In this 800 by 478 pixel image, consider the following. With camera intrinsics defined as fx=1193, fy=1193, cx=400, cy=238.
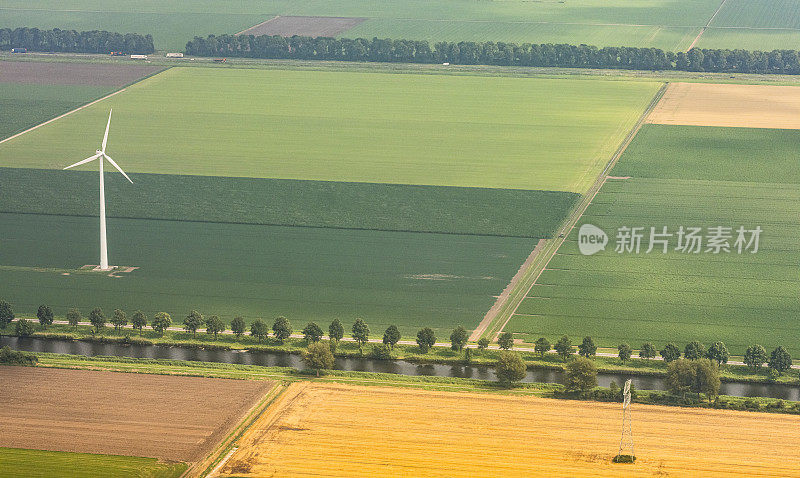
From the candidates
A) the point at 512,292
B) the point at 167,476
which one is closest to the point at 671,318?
the point at 512,292

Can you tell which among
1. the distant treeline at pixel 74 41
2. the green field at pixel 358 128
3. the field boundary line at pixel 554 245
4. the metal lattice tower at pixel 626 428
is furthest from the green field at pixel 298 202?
the distant treeline at pixel 74 41

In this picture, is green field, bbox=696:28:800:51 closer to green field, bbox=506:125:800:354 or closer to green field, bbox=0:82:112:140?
green field, bbox=506:125:800:354

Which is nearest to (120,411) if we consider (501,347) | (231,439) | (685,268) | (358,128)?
(231,439)

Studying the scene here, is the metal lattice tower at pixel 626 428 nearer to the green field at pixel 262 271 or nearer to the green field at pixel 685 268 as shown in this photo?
the green field at pixel 685 268

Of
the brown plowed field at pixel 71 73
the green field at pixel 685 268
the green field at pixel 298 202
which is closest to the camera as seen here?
the green field at pixel 685 268

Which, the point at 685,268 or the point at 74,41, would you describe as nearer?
the point at 685,268

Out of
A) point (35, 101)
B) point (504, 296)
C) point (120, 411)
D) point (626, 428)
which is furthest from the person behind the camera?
point (35, 101)

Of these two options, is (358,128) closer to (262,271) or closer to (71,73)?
(262,271)

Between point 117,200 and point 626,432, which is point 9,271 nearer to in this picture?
point 117,200
